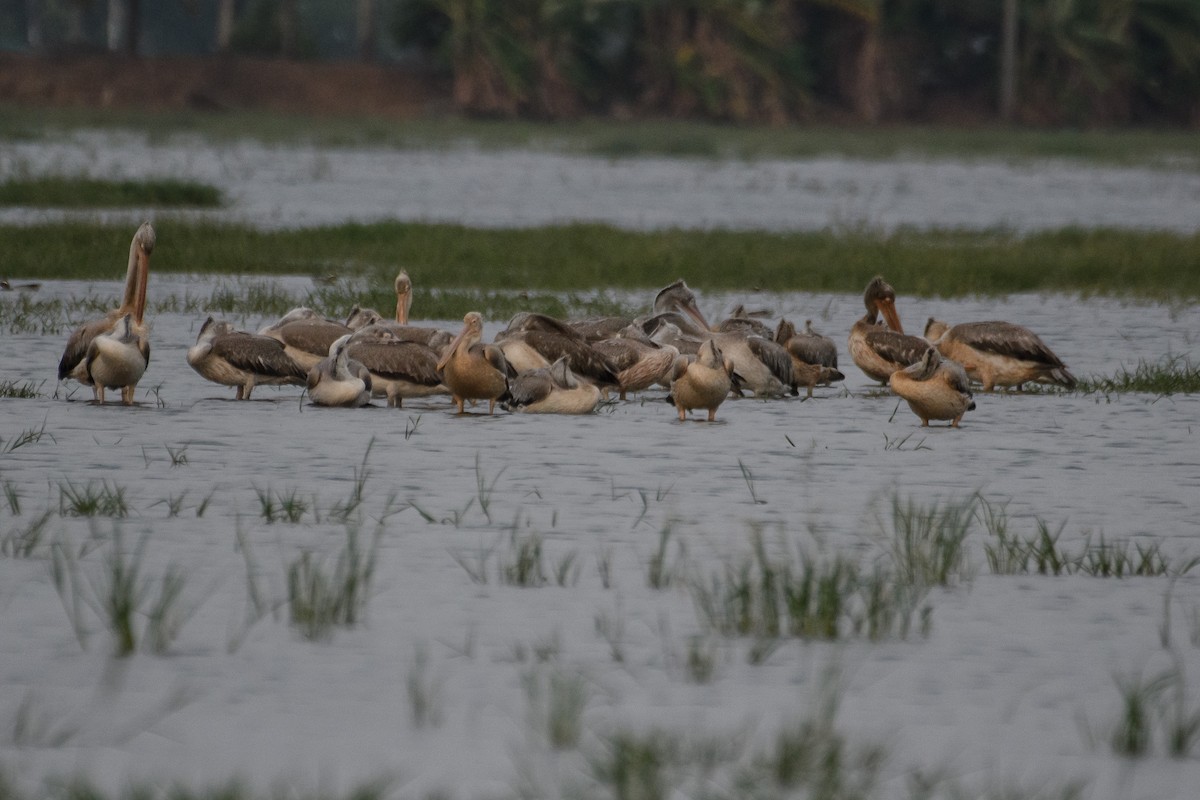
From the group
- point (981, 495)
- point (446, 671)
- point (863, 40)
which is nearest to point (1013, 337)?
point (981, 495)

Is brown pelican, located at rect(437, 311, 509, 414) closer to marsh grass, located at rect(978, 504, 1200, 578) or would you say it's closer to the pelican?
the pelican

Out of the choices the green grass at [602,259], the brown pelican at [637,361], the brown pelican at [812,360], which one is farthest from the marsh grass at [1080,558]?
the green grass at [602,259]

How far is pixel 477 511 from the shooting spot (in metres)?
8.12

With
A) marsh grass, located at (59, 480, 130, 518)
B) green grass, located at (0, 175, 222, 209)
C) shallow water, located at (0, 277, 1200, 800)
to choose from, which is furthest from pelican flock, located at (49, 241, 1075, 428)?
green grass, located at (0, 175, 222, 209)

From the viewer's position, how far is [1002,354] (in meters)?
11.9

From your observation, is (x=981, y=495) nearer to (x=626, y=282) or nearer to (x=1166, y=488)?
(x=1166, y=488)

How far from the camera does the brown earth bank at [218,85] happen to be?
5778 centimetres

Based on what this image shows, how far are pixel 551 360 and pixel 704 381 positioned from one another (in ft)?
3.70

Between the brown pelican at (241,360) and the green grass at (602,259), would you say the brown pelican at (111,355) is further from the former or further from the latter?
the green grass at (602,259)

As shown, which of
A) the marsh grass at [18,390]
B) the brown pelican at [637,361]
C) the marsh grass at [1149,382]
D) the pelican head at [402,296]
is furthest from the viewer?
the pelican head at [402,296]

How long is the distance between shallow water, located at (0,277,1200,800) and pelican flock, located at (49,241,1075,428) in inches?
7.1

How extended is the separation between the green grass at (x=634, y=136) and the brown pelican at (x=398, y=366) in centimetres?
3456

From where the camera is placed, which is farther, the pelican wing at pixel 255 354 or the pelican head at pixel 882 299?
the pelican head at pixel 882 299

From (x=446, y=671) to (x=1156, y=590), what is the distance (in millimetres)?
2459
